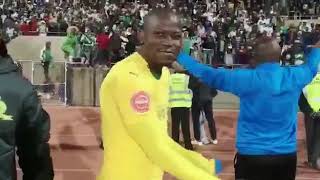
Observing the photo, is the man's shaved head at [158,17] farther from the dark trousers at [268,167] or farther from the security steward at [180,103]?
the security steward at [180,103]

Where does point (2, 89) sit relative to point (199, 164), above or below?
above

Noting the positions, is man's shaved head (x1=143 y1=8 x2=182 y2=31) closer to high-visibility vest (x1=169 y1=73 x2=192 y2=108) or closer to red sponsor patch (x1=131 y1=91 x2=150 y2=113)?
red sponsor patch (x1=131 y1=91 x2=150 y2=113)

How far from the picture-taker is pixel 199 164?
2.76m

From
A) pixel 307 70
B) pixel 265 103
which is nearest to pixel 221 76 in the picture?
pixel 265 103

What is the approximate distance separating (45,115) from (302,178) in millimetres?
6803

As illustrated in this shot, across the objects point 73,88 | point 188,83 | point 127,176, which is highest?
point 127,176

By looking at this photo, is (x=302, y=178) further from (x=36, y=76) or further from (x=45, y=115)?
(x=36, y=76)

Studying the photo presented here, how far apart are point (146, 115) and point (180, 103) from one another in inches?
313

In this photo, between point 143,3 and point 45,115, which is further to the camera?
point 143,3

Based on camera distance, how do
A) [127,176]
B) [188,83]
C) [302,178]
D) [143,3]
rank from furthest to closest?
[143,3], [188,83], [302,178], [127,176]

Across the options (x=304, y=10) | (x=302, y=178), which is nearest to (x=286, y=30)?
(x=304, y=10)

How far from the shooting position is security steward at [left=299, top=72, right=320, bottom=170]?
8.55 meters

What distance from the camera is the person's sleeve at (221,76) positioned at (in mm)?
4590

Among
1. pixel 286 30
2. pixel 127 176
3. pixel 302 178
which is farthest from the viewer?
pixel 286 30
